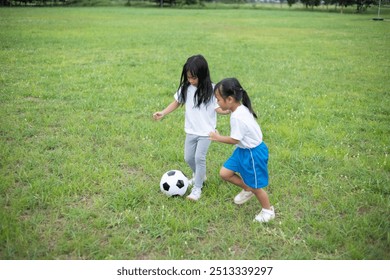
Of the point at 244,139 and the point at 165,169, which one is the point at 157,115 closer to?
the point at 165,169

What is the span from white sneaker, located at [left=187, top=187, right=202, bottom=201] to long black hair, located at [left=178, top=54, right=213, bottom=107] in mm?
1335

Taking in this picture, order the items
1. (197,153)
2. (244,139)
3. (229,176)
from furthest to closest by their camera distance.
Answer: (197,153)
(229,176)
(244,139)

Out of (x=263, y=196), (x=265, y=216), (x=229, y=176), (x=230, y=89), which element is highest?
(x=230, y=89)

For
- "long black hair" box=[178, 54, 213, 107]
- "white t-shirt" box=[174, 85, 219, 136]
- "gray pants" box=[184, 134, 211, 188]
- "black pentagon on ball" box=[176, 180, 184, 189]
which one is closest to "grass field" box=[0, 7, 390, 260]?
"black pentagon on ball" box=[176, 180, 184, 189]

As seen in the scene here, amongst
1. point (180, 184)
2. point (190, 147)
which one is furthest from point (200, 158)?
point (180, 184)

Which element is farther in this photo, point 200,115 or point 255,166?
point 200,115

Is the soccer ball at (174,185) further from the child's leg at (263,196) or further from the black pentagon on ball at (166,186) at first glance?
the child's leg at (263,196)

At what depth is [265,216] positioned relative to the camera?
459 cm

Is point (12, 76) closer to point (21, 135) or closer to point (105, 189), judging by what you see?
point (21, 135)

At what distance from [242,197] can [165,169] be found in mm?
1602

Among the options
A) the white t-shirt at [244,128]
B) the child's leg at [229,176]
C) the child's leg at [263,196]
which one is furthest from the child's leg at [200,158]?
the child's leg at [263,196]

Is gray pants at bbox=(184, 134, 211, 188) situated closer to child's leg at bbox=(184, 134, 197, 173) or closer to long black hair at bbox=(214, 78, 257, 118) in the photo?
child's leg at bbox=(184, 134, 197, 173)

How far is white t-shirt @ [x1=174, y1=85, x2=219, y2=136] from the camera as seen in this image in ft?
15.6
